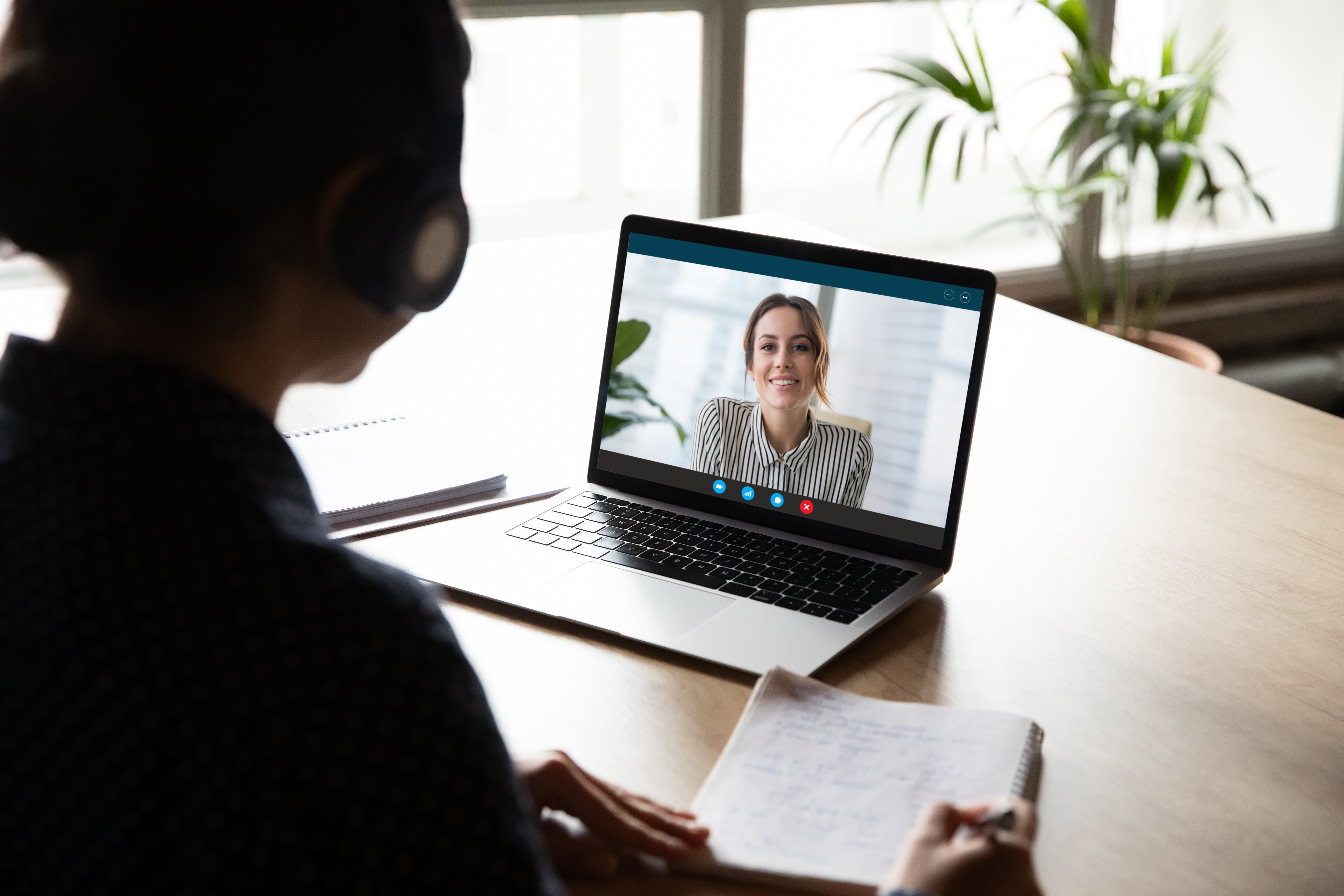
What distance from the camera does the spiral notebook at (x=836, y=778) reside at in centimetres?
72

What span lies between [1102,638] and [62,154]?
2.52ft

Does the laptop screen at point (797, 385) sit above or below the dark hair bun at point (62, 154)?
below

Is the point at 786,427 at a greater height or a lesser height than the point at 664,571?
greater

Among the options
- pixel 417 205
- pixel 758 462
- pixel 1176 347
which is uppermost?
pixel 417 205

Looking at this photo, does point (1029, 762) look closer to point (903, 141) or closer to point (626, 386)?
point (626, 386)

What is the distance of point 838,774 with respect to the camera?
797 mm

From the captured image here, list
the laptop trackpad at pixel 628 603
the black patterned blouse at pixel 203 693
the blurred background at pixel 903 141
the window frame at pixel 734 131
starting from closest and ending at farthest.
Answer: the black patterned blouse at pixel 203 693 → the laptop trackpad at pixel 628 603 → the window frame at pixel 734 131 → the blurred background at pixel 903 141

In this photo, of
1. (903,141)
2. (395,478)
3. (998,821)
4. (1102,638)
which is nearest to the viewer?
(998,821)

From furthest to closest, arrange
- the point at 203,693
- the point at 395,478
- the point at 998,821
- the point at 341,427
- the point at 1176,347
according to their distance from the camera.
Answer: the point at 1176,347 < the point at 341,427 < the point at 395,478 < the point at 998,821 < the point at 203,693

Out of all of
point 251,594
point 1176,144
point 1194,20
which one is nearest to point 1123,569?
point 251,594

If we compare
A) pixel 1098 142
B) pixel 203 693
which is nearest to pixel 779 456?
pixel 203 693

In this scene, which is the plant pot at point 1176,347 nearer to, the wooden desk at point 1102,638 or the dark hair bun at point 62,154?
the wooden desk at point 1102,638

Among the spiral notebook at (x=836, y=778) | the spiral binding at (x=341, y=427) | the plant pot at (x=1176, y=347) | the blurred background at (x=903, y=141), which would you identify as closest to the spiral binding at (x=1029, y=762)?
the spiral notebook at (x=836, y=778)

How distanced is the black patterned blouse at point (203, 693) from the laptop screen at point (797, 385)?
1.82 ft
